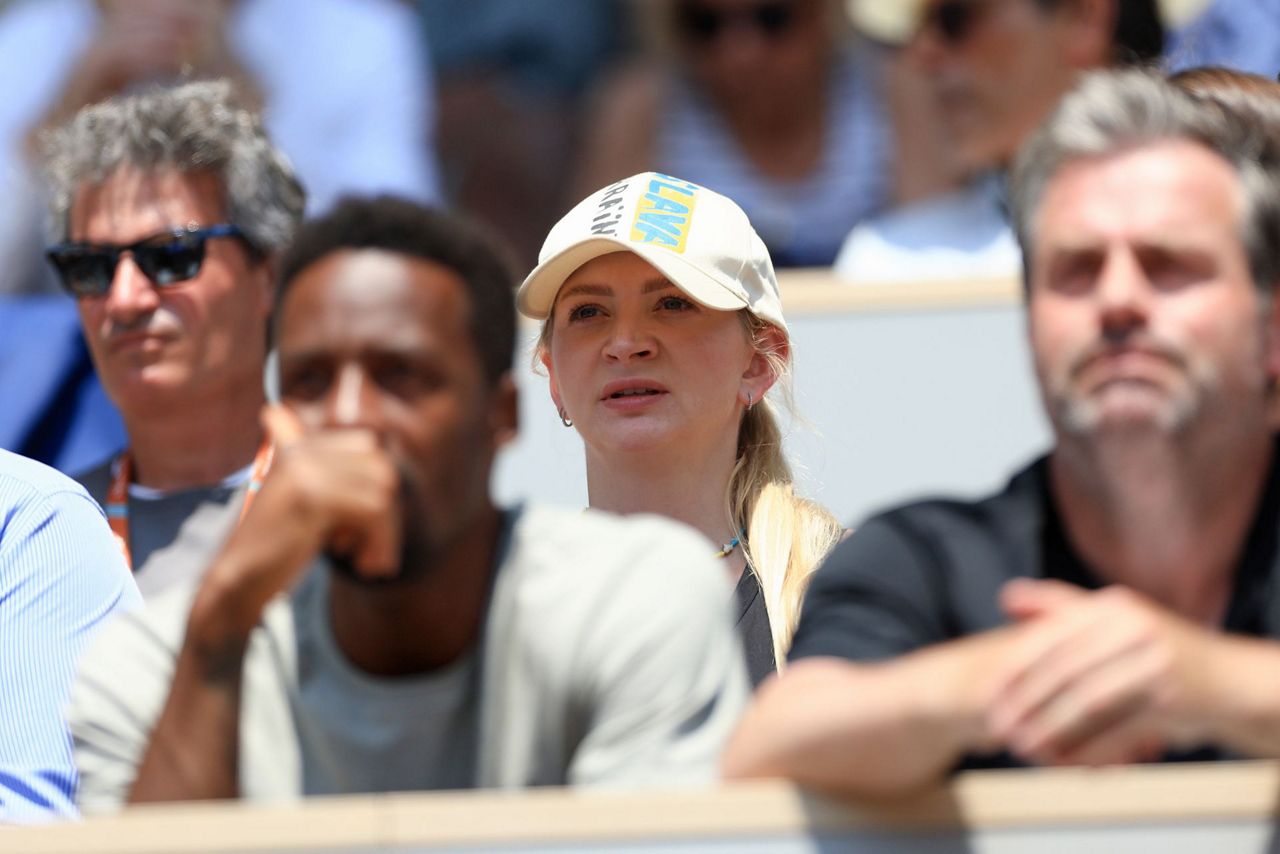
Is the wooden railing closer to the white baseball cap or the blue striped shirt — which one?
the blue striped shirt

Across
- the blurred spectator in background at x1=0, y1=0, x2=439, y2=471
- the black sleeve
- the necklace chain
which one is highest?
the blurred spectator in background at x1=0, y1=0, x2=439, y2=471

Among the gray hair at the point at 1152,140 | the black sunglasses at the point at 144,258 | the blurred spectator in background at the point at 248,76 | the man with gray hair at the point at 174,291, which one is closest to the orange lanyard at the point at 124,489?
the man with gray hair at the point at 174,291

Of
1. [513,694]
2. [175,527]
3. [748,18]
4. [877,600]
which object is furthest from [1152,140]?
[748,18]

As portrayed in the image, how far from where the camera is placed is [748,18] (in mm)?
4254

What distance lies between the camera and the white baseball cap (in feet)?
8.36

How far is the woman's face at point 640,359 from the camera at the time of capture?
2582mm

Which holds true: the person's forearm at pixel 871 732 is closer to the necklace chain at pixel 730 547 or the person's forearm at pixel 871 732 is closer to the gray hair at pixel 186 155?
the necklace chain at pixel 730 547

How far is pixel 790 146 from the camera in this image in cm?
435

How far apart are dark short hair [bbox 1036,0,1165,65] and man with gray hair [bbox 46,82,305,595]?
1.79 meters

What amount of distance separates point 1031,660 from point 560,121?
336cm

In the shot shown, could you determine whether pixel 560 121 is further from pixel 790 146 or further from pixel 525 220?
pixel 790 146

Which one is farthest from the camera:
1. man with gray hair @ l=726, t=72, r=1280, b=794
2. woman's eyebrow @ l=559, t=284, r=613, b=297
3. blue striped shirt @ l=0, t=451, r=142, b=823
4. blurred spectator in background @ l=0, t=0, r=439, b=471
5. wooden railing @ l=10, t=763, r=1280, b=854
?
blurred spectator in background @ l=0, t=0, r=439, b=471

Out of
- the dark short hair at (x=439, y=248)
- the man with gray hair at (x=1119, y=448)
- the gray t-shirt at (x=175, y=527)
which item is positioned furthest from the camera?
the gray t-shirt at (x=175, y=527)

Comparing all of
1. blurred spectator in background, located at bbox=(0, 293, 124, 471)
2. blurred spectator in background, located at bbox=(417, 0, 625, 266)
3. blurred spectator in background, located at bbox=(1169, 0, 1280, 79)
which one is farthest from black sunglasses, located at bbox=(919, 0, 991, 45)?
blurred spectator in background, located at bbox=(0, 293, 124, 471)
